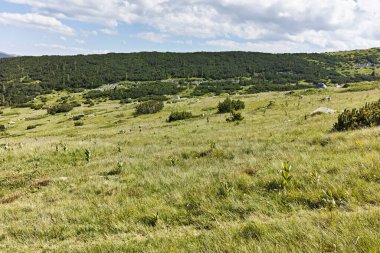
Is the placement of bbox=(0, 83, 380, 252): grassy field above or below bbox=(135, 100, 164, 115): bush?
above

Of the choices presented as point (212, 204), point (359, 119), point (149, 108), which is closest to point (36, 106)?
point (149, 108)

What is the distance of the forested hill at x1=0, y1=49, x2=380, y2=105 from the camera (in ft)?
420

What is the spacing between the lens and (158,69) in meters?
157

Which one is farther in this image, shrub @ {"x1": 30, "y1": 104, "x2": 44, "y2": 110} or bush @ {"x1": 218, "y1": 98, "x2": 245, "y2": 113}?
shrub @ {"x1": 30, "y1": 104, "x2": 44, "y2": 110}

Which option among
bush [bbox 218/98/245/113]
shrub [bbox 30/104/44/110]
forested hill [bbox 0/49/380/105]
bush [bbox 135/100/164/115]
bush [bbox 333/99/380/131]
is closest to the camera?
bush [bbox 333/99/380/131]

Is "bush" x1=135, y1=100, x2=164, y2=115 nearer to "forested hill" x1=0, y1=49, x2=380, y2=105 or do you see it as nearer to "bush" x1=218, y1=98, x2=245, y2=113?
"bush" x1=218, y1=98, x2=245, y2=113

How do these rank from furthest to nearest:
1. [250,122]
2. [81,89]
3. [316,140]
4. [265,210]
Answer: [81,89], [250,122], [316,140], [265,210]

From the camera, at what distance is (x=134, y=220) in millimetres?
6938

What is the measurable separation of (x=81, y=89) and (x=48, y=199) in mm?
120715

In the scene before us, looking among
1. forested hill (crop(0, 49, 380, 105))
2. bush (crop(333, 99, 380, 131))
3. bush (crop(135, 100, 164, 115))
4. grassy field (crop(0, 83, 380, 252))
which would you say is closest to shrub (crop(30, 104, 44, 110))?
forested hill (crop(0, 49, 380, 105))

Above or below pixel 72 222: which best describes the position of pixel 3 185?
below

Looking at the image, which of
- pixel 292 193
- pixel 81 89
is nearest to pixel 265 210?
pixel 292 193

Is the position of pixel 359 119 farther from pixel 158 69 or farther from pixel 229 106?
pixel 158 69

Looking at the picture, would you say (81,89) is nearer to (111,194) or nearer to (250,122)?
(250,122)
